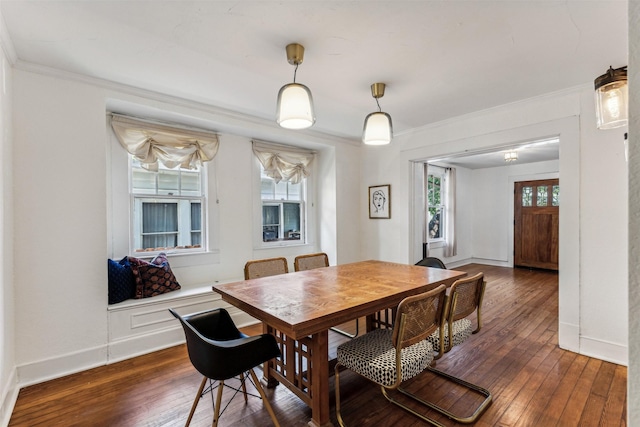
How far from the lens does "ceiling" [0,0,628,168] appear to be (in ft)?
5.57

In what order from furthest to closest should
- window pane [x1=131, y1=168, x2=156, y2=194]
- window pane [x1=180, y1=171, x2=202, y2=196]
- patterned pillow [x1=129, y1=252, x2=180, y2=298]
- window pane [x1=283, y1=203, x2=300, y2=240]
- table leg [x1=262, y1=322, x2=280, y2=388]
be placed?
window pane [x1=283, y1=203, x2=300, y2=240], window pane [x1=180, y1=171, x2=202, y2=196], window pane [x1=131, y1=168, x2=156, y2=194], patterned pillow [x1=129, y1=252, x2=180, y2=298], table leg [x1=262, y1=322, x2=280, y2=388]

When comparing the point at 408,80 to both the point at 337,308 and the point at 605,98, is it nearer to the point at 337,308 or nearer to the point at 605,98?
the point at 605,98

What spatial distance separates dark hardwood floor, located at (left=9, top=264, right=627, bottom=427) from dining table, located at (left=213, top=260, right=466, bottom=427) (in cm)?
21

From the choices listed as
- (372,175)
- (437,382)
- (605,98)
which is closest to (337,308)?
(437,382)

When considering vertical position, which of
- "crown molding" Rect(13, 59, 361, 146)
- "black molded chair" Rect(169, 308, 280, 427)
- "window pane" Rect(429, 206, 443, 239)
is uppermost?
"crown molding" Rect(13, 59, 361, 146)

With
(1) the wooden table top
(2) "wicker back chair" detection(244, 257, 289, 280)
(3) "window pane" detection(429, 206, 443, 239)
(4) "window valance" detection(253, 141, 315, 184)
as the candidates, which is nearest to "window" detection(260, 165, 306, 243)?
(4) "window valance" detection(253, 141, 315, 184)

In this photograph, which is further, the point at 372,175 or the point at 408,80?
the point at 372,175

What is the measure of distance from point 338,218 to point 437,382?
8.59ft

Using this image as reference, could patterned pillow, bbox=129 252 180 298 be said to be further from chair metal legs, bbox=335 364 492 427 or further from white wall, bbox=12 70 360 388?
chair metal legs, bbox=335 364 492 427

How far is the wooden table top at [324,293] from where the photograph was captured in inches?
59.7

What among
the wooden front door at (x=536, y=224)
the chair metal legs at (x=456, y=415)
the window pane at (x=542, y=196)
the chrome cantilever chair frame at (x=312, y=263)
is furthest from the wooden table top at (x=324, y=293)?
the window pane at (x=542, y=196)

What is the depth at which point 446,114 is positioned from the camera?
3.48m

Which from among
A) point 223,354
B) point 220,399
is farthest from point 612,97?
point 220,399

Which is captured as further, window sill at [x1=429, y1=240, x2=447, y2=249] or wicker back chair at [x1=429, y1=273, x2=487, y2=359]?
window sill at [x1=429, y1=240, x2=447, y2=249]
